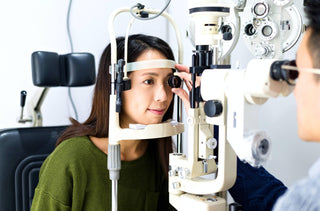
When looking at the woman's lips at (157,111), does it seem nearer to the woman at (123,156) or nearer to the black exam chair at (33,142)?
the woman at (123,156)

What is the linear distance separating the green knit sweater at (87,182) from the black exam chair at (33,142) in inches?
9.5

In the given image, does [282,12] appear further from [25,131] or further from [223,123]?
[25,131]

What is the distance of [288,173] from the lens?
1922 millimetres

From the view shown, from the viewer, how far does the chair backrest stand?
177 cm

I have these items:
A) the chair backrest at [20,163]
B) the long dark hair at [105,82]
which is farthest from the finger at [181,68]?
the chair backrest at [20,163]

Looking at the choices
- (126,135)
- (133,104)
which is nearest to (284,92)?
(126,135)

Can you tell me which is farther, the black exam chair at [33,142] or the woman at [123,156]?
the black exam chair at [33,142]

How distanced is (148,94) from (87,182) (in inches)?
17.2

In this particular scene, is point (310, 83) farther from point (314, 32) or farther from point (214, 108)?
point (214, 108)

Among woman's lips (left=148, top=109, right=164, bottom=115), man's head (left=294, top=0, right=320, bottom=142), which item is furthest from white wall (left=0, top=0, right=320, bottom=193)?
man's head (left=294, top=0, right=320, bottom=142)

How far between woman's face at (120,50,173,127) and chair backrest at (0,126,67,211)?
588mm

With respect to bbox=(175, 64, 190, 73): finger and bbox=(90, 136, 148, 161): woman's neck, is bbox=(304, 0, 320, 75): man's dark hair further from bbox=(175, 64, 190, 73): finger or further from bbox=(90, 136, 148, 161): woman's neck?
bbox=(90, 136, 148, 161): woman's neck

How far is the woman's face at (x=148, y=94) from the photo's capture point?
4.88 ft

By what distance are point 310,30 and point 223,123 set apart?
359 mm
